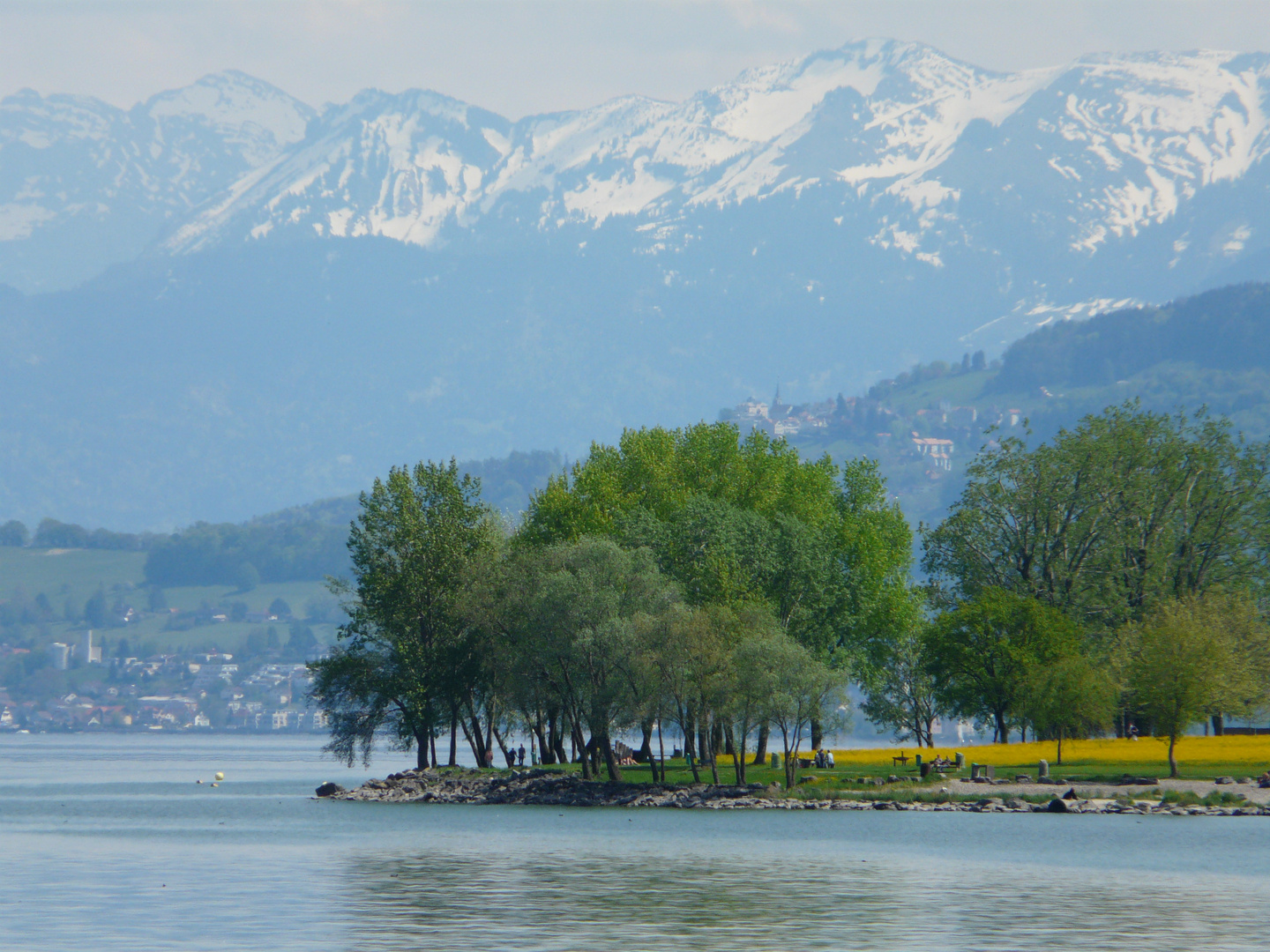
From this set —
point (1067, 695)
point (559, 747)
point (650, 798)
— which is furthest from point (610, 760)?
point (1067, 695)

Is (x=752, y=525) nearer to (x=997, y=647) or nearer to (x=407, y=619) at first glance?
(x=997, y=647)

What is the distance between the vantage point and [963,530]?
107m

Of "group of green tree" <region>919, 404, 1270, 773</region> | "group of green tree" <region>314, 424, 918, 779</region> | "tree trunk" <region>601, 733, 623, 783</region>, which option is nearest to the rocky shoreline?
"tree trunk" <region>601, 733, 623, 783</region>

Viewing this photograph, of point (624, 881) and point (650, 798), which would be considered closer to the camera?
point (624, 881)

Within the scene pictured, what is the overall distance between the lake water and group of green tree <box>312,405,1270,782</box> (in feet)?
27.6

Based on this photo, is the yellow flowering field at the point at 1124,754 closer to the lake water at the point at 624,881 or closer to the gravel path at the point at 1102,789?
the gravel path at the point at 1102,789

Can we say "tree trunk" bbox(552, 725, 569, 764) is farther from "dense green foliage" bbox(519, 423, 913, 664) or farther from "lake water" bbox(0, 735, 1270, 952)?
"lake water" bbox(0, 735, 1270, 952)

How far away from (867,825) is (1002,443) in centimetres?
4253

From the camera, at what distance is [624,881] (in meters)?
53.9

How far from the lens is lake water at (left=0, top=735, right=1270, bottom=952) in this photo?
41750mm

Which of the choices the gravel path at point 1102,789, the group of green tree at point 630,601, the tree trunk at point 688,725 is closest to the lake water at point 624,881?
the gravel path at point 1102,789

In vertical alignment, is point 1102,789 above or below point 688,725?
below

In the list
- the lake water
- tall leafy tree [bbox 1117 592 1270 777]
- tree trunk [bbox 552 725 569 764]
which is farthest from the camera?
tree trunk [bbox 552 725 569 764]

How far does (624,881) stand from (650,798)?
1334 inches
